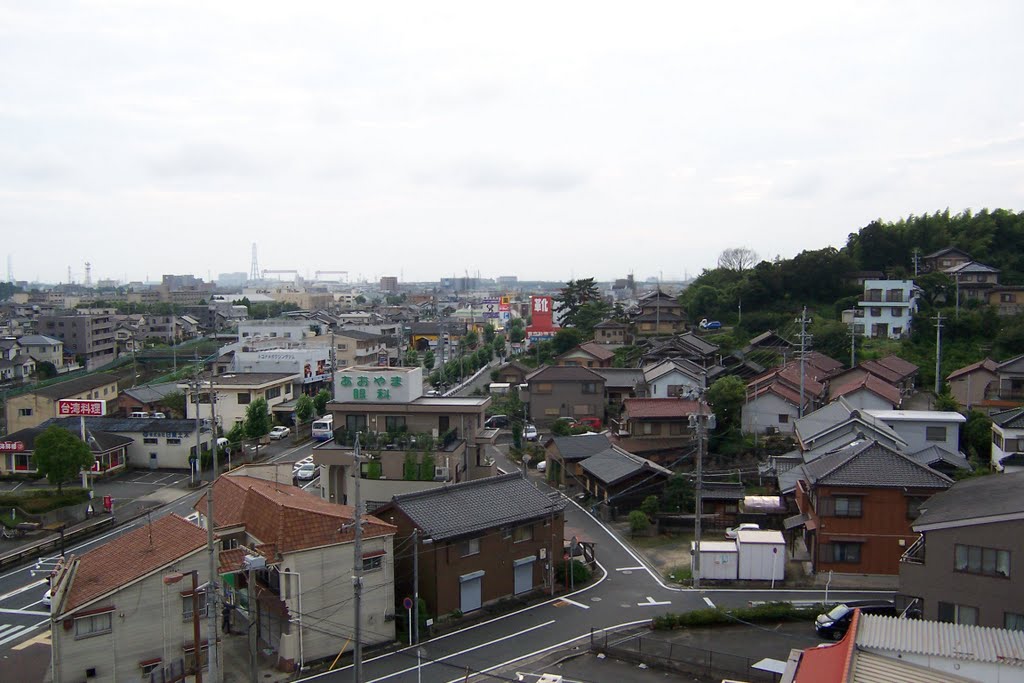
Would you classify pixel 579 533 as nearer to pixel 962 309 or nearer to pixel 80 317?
pixel 962 309

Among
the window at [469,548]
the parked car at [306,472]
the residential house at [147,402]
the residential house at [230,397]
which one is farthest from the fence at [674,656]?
the residential house at [147,402]

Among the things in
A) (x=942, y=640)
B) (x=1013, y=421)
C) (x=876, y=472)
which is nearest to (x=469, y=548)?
(x=942, y=640)

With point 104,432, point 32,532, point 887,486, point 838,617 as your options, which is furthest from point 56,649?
point 104,432

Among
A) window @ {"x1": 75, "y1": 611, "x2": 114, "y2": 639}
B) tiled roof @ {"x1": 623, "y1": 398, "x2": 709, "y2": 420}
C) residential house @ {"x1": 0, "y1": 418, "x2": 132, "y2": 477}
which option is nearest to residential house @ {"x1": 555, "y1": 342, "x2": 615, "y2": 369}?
tiled roof @ {"x1": 623, "y1": 398, "x2": 709, "y2": 420}

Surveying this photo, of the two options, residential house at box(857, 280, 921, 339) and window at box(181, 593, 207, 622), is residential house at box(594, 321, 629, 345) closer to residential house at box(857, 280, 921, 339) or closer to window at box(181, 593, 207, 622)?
residential house at box(857, 280, 921, 339)

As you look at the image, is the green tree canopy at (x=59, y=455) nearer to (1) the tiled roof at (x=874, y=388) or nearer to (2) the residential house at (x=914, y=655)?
(2) the residential house at (x=914, y=655)

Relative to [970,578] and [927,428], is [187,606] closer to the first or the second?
[970,578]

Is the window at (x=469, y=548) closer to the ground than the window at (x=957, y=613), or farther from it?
farther from it
